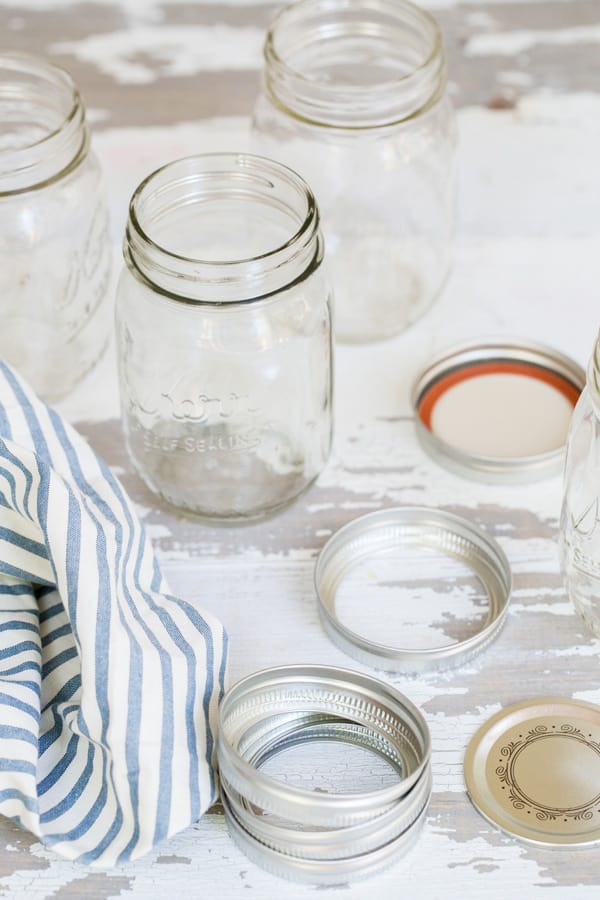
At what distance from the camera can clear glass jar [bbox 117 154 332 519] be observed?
666 millimetres

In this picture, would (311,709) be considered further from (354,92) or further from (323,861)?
(354,92)

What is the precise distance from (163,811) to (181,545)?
20 cm

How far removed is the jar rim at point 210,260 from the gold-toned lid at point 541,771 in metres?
0.26

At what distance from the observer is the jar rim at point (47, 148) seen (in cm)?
75

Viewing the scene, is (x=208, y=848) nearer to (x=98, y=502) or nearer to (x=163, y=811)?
(x=163, y=811)

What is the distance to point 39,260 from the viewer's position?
2.64 ft

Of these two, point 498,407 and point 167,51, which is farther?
point 167,51

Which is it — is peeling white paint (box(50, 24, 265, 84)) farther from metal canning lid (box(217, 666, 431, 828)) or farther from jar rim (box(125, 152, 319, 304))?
metal canning lid (box(217, 666, 431, 828))

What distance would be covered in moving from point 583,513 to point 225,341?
0.22 meters

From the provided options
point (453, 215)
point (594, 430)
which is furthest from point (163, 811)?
point (453, 215)

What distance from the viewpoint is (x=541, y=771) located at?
62 cm

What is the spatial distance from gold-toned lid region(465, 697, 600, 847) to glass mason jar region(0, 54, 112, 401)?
0.39 meters

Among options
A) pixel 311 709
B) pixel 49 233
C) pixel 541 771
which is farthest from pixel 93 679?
pixel 49 233

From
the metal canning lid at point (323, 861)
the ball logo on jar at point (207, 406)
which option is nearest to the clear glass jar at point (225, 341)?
the ball logo on jar at point (207, 406)
